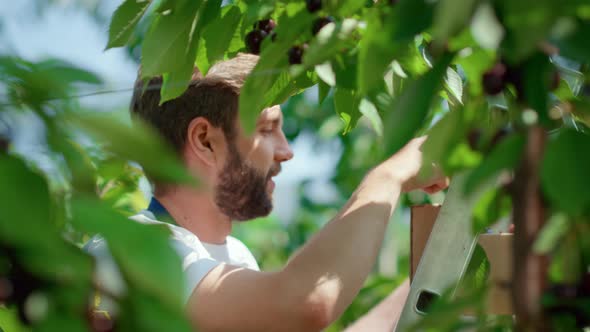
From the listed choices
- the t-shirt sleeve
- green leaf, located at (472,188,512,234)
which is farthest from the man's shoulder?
green leaf, located at (472,188,512,234)

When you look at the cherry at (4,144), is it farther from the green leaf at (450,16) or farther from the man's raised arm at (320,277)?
the man's raised arm at (320,277)

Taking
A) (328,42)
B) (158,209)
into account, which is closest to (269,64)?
(328,42)

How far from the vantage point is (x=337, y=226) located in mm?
1501

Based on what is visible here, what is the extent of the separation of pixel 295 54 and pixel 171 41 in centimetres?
22

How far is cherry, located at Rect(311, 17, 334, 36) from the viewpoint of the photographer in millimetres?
862

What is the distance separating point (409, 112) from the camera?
60 centimetres

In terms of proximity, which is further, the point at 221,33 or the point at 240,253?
the point at 240,253

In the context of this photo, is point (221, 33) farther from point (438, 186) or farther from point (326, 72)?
point (438, 186)

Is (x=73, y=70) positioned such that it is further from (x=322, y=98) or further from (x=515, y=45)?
(x=322, y=98)

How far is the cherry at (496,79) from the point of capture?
64 centimetres

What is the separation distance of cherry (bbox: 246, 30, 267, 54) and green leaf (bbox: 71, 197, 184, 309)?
70 cm

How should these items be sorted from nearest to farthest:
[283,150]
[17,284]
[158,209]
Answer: [17,284], [158,209], [283,150]

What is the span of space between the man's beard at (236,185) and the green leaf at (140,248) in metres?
1.68

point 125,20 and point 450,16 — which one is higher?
point 450,16
